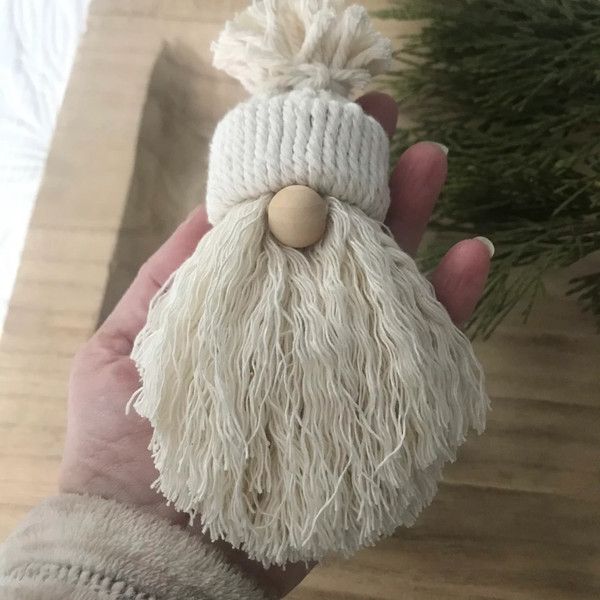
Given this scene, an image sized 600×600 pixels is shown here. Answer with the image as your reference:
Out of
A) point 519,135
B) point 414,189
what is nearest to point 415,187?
point 414,189

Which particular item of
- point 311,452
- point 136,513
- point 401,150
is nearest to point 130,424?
point 136,513

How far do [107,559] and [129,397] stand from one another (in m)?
0.12

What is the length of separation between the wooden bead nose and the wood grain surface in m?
0.25

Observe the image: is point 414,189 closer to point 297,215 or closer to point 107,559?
point 297,215

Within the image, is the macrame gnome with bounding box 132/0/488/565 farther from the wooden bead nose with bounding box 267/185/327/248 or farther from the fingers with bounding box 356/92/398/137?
the fingers with bounding box 356/92/398/137

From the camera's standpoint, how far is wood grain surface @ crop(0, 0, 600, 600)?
545 mm

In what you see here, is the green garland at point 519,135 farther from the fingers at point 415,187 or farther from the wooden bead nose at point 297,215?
the wooden bead nose at point 297,215

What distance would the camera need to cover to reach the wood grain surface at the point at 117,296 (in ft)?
1.79

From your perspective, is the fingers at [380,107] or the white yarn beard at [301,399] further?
the fingers at [380,107]

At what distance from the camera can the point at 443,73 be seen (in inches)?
25.2

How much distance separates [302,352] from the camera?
0.38 meters

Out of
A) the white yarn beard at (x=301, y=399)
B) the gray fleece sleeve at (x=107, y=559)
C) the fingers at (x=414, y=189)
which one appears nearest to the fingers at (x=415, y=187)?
the fingers at (x=414, y=189)

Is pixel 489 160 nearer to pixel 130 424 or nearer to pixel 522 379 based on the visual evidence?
pixel 522 379

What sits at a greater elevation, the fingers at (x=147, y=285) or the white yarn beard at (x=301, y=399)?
the white yarn beard at (x=301, y=399)
